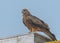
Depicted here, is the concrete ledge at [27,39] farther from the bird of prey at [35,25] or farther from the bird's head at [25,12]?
the bird's head at [25,12]

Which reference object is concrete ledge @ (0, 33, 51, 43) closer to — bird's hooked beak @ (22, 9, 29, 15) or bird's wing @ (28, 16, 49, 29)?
bird's wing @ (28, 16, 49, 29)

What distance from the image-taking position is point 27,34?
339 inches

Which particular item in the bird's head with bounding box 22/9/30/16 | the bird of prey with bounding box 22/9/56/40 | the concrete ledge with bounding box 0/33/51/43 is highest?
the bird's head with bounding box 22/9/30/16

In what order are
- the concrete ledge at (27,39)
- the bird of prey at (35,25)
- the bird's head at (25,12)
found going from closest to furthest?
1. the concrete ledge at (27,39)
2. the bird of prey at (35,25)
3. the bird's head at (25,12)

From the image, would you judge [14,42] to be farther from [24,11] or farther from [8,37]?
[24,11]

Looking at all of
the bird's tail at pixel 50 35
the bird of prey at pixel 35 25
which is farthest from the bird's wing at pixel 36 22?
the bird's tail at pixel 50 35

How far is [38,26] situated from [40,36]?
2.18 ft

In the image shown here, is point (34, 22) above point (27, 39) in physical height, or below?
above

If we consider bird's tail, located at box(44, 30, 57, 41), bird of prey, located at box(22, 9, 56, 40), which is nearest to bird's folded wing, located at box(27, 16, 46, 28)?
bird of prey, located at box(22, 9, 56, 40)

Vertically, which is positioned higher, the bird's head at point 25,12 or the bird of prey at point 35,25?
the bird's head at point 25,12

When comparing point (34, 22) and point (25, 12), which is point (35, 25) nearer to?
point (34, 22)

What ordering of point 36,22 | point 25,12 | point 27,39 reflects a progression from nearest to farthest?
point 27,39, point 36,22, point 25,12

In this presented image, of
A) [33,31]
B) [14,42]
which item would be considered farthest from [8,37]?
[33,31]

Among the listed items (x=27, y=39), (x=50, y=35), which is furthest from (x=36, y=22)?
(x=27, y=39)
